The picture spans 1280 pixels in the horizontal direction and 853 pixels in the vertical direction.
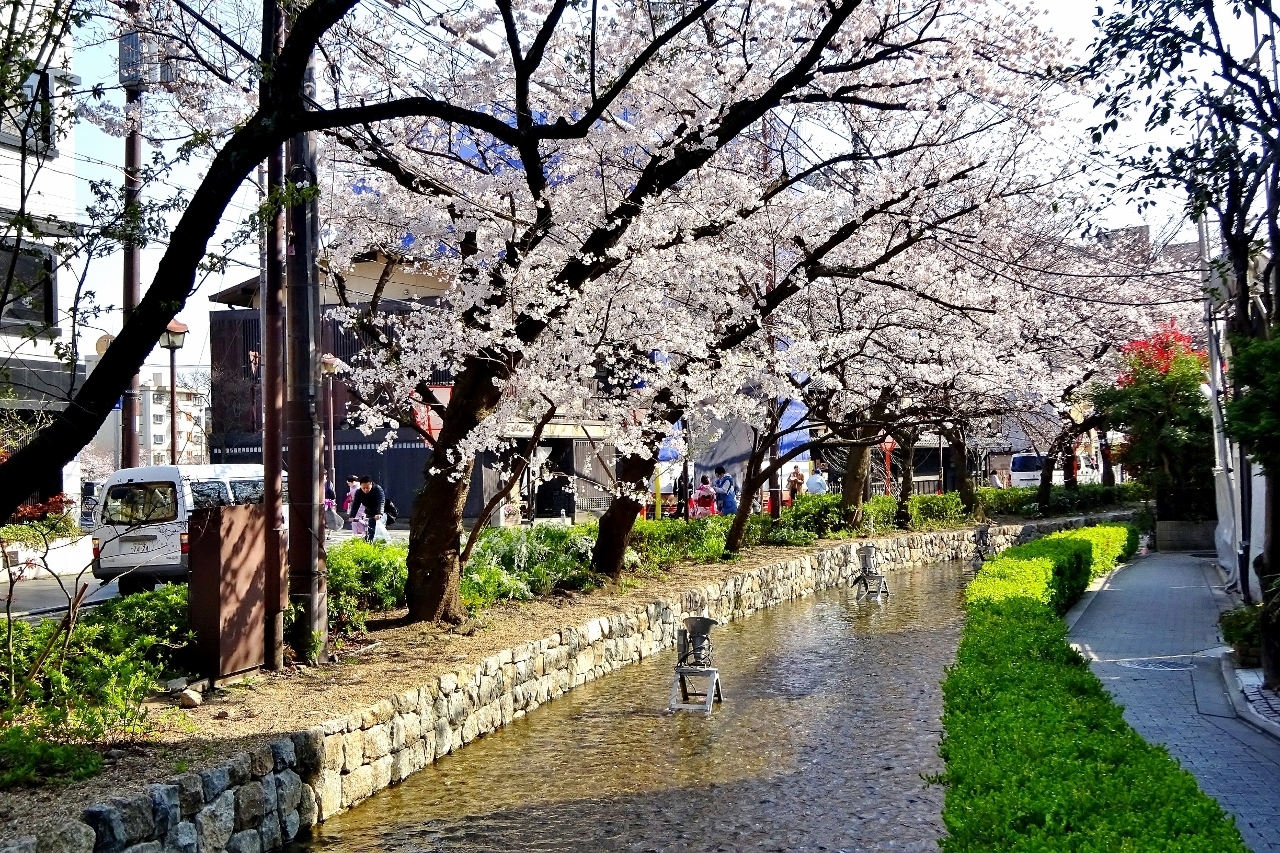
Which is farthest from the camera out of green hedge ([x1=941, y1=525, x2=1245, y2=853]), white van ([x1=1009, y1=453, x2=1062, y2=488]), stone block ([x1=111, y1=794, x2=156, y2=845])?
white van ([x1=1009, y1=453, x2=1062, y2=488])

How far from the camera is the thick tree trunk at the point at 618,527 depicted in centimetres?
1616

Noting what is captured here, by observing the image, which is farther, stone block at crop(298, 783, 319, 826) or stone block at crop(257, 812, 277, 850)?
stone block at crop(298, 783, 319, 826)

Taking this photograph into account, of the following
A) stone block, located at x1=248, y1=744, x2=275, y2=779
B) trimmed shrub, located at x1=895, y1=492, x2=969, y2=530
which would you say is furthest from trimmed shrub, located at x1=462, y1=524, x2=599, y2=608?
trimmed shrub, located at x1=895, y1=492, x2=969, y2=530

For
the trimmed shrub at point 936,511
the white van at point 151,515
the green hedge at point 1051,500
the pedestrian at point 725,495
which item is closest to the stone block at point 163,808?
the white van at point 151,515

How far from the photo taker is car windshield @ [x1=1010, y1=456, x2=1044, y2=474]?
5210cm

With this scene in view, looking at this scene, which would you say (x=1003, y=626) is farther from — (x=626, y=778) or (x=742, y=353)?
(x=742, y=353)

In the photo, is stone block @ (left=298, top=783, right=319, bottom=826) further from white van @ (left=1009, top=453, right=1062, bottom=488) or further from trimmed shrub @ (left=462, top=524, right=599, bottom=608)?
white van @ (left=1009, top=453, right=1062, bottom=488)

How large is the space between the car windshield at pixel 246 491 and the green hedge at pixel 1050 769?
1267 centimetres

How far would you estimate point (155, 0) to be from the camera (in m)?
10.2

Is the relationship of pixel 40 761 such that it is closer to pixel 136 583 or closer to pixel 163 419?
pixel 136 583

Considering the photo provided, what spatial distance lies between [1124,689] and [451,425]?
716cm

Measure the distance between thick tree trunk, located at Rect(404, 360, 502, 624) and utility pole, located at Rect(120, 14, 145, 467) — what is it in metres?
3.05

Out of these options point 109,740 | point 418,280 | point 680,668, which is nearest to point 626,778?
point 680,668

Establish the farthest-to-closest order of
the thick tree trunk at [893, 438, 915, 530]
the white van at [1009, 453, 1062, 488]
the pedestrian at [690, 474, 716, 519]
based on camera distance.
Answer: the white van at [1009, 453, 1062, 488], the thick tree trunk at [893, 438, 915, 530], the pedestrian at [690, 474, 716, 519]
